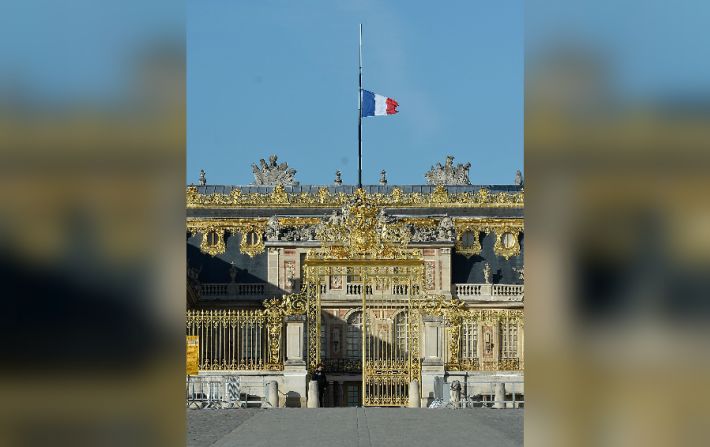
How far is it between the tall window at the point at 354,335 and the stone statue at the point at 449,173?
72.2 feet

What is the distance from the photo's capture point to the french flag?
31.5 meters

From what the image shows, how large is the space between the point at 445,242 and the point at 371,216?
16421 millimetres

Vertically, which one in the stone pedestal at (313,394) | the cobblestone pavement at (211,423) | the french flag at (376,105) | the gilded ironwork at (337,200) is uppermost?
the french flag at (376,105)

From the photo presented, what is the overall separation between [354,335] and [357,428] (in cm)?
2635

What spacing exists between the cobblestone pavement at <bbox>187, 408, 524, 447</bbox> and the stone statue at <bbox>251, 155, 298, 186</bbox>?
42.3m

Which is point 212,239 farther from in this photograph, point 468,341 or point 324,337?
point 468,341

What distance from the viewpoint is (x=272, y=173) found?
56688mm

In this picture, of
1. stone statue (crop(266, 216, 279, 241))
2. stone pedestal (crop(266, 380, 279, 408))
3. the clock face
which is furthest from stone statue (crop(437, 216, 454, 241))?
stone pedestal (crop(266, 380, 279, 408))

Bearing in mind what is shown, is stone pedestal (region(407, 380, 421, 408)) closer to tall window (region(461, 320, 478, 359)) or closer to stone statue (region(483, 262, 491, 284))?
tall window (region(461, 320, 478, 359))

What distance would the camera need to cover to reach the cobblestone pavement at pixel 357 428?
9.95 m

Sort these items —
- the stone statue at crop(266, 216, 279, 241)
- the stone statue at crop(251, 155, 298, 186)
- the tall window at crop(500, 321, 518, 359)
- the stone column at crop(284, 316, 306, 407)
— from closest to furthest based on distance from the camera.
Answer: the stone column at crop(284, 316, 306, 407) → the tall window at crop(500, 321, 518, 359) → the stone statue at crop(266, 216, 279, 241) → the stone statue at crop(251, 155, 298, 186)

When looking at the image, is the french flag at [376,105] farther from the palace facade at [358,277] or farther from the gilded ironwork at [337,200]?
the gilded ironwork at [337,200]

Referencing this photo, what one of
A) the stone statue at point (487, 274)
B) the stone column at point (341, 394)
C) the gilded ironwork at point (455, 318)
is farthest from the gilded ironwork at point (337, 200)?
the gilded ironwork at point (455, 318)
